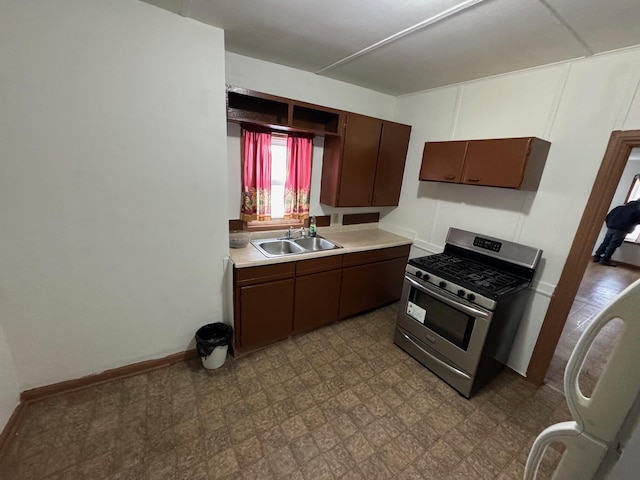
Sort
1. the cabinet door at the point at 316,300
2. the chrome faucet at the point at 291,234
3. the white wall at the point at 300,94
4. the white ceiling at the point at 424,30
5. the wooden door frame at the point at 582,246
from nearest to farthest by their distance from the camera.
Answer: the white ceiling at the point at 424,30
the wooden door frame at the point at 582,246
the white wall at the point at 300,94
the cabinet door at the point at 316,300
the chrome faucet at the point at 291,234

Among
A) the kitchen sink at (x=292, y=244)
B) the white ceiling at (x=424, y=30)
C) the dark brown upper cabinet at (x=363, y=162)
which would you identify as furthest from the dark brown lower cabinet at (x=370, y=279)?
the white ceiling at (x=424, y=30)

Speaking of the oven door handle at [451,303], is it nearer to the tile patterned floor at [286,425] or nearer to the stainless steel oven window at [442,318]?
the stainless steel oven window at [442,318]

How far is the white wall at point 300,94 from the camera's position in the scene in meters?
2.25

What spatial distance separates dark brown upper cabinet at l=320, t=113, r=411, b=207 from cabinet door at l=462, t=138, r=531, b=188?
86cm

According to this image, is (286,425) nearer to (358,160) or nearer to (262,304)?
(262,304)

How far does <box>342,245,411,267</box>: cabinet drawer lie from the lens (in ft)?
8.59

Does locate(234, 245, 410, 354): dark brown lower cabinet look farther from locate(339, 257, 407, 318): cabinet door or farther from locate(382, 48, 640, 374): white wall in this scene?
locate(382, 48, 640, 374): white wall

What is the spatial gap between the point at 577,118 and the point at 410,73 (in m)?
1.28

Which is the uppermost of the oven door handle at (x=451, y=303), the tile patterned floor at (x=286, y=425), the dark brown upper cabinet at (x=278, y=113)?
the dark brown upper cabinet at (x=278, y=113)

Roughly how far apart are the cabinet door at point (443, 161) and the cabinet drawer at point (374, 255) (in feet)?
2.68

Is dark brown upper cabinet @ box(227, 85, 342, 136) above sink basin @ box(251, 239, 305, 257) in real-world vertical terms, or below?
above

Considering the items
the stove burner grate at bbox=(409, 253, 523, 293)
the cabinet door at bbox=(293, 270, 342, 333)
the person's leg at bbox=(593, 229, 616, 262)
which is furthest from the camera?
the person's leg at bbox=(593, 229, 616, 262)

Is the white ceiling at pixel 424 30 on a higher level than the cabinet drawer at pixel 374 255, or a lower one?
higher

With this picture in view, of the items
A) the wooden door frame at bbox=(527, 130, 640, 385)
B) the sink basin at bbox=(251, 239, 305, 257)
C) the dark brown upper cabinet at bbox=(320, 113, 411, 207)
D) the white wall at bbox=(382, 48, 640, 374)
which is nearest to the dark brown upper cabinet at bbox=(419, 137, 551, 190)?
the white wall at bbox=(382, 48, 640, 374)
